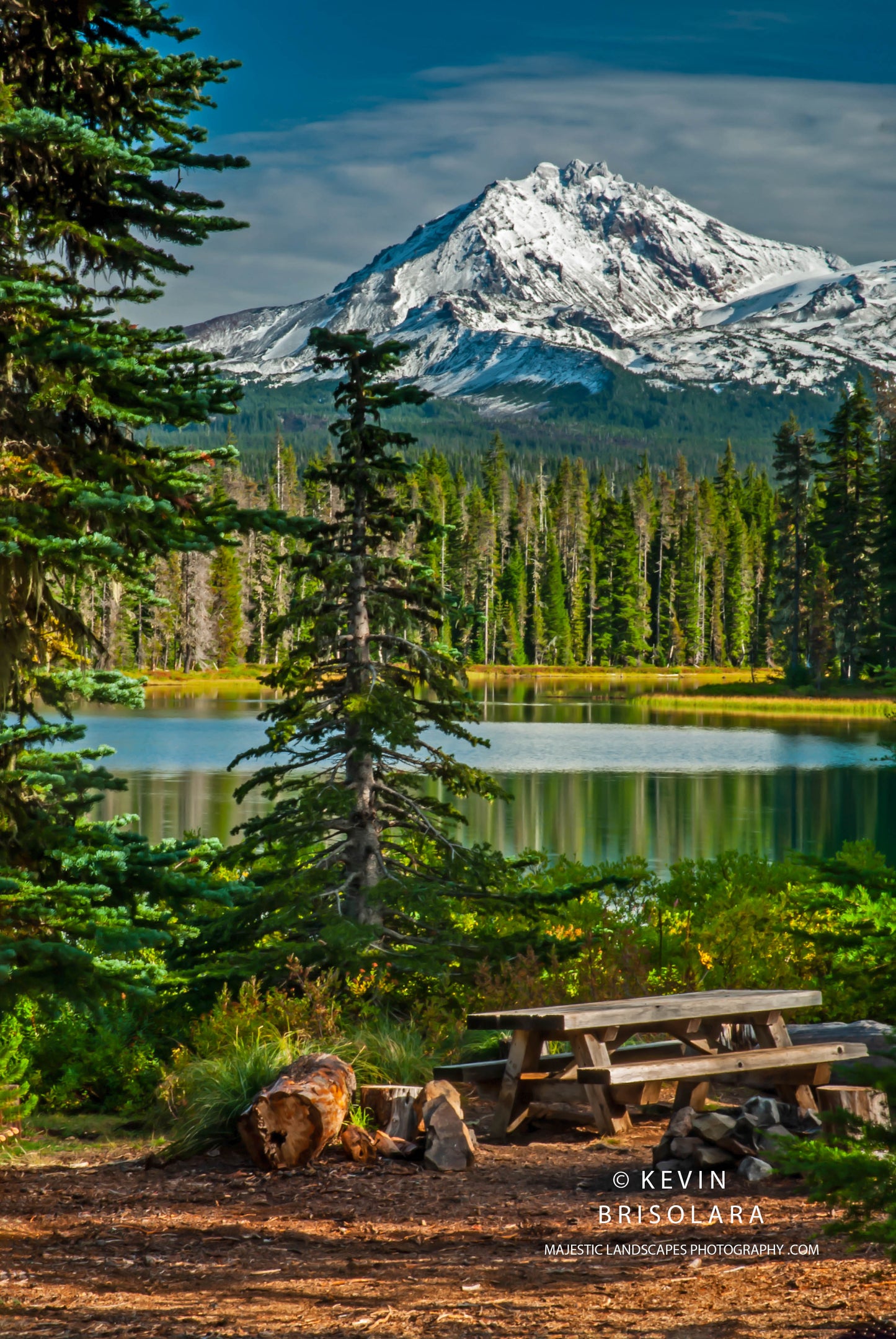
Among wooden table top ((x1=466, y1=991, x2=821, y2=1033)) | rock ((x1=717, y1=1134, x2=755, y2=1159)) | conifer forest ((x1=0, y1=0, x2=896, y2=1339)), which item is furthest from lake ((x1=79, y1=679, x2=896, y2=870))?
rock ((x1=717, y1=1134, x2=755, y2=1159))

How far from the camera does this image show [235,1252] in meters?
5.07

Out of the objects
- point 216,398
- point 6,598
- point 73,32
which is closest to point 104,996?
point 6,598

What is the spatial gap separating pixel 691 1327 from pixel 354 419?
7.27 m

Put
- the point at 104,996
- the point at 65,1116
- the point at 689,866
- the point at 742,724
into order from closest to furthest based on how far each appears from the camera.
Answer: the point at 104,996, the point at 65,1116, the point at 689,866, the point at 742,724

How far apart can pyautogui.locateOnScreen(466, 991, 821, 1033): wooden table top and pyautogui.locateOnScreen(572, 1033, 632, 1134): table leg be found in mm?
97

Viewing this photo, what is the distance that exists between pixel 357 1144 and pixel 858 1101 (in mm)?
2535

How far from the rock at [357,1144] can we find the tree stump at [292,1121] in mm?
72

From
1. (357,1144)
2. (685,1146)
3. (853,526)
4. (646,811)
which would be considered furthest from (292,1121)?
(853,526)

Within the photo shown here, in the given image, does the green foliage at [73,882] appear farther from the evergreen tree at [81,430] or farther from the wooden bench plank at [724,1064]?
the wooden bench plank at [724,1064]

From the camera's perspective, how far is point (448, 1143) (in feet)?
20.4

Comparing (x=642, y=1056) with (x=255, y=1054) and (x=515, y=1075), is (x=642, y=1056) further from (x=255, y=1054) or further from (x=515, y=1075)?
(x=255, y=1054)

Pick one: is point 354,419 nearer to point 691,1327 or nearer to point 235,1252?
point 235,1252

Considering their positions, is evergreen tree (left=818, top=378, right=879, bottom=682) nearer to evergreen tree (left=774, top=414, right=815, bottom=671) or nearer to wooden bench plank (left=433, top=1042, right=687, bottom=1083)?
evergreen tree (left=774, top=414, right=815, bottom=671)

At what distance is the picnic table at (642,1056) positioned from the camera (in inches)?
259
